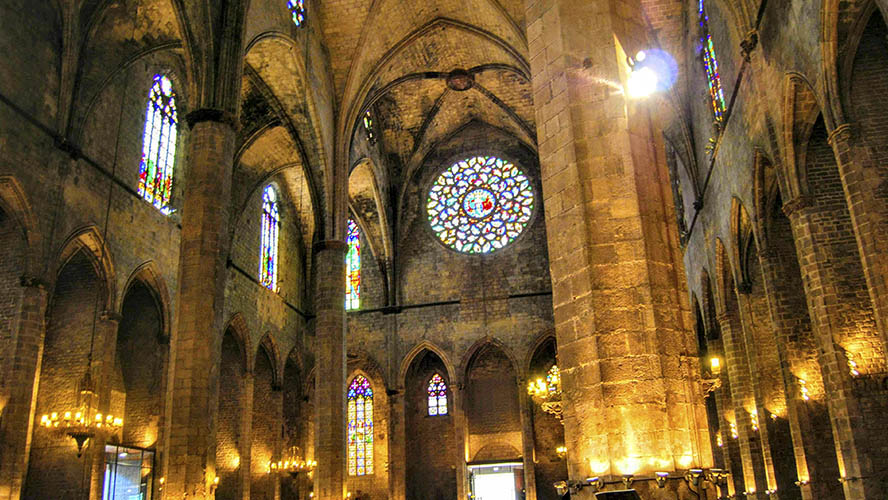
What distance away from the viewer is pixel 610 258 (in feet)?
26.0

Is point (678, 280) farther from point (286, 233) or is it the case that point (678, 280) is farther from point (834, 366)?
point (286, 233)

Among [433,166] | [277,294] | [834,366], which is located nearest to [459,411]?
[277,294]

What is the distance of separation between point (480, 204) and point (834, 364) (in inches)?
686

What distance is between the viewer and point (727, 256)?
18.2m

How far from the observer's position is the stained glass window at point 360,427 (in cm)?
2630

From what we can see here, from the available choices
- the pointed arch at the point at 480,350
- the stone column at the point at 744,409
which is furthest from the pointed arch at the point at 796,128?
the pointed arch at the point at 480,350

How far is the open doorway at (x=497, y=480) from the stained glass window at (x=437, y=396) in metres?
2.37

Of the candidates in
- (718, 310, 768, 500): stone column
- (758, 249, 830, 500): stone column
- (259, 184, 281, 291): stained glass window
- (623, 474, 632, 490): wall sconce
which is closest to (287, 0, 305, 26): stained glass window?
(259, 184, 281, 291): stained glass window

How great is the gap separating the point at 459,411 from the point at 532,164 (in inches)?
357

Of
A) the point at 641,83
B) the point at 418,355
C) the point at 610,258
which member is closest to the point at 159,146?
the point at 418,355

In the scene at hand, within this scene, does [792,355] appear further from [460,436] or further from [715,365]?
[460,436]

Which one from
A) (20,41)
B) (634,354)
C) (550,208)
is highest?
(20,41)

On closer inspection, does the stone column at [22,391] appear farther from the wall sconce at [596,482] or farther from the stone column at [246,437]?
the wall sconce at [596,482]

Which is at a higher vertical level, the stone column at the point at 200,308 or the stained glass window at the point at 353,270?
the stained glass window at the point at 353,270
